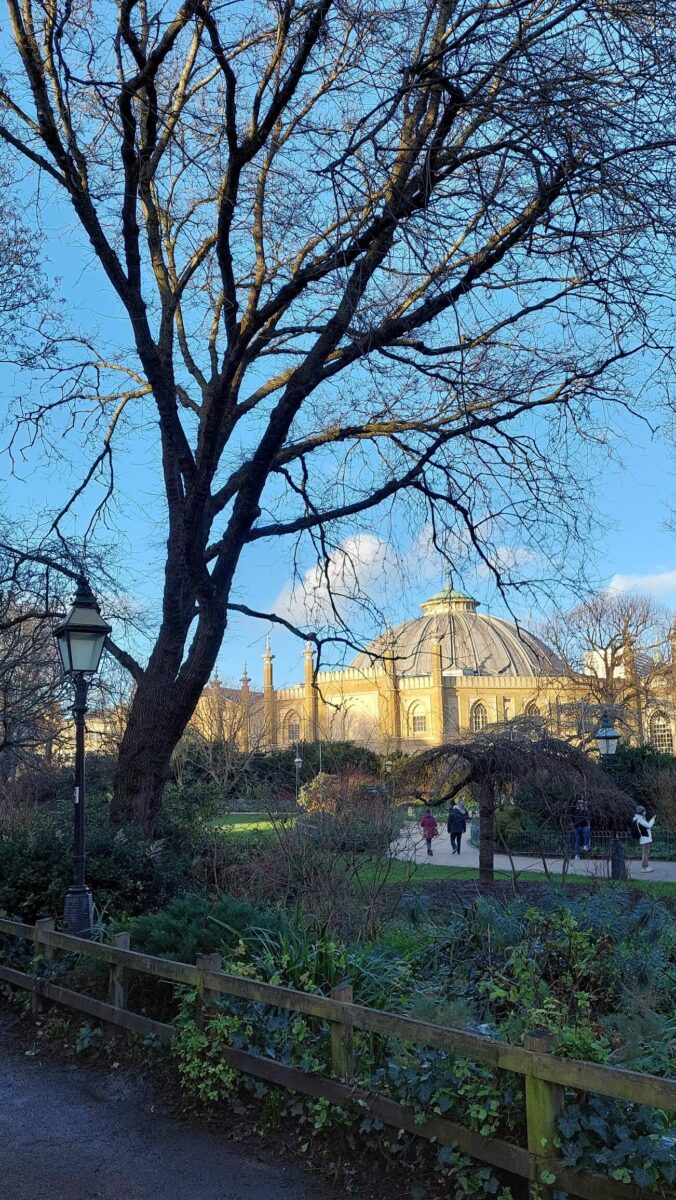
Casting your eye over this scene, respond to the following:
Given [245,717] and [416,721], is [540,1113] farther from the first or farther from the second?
[416,721]

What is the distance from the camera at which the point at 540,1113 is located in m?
4.00

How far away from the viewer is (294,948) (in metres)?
6.39

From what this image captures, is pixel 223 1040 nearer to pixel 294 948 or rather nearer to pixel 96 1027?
pixel 294 948

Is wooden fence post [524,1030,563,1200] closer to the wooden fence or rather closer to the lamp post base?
the wooden fence

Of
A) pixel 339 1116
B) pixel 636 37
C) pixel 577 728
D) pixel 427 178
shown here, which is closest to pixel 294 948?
pixel 339 1116

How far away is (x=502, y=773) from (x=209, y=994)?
15.5 m

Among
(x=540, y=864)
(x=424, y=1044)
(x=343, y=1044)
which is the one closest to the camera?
(x=424, y=1044)

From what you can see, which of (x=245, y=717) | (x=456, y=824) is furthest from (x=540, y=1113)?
(x=245, y=717)

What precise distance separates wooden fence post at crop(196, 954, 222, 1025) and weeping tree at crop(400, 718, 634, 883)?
13731 millimetres

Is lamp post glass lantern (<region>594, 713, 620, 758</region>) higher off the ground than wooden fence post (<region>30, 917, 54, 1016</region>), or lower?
higher

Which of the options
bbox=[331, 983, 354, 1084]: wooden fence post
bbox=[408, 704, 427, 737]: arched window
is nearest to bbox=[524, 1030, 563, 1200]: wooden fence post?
bbox=[331, 983, 354, 1084]: wooden fence post

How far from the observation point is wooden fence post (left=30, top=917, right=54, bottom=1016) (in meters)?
7.78

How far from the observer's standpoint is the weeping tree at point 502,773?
2014cm

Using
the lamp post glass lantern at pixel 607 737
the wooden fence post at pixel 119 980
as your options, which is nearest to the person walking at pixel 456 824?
the lamp post glass lantern at pixel 607 737
